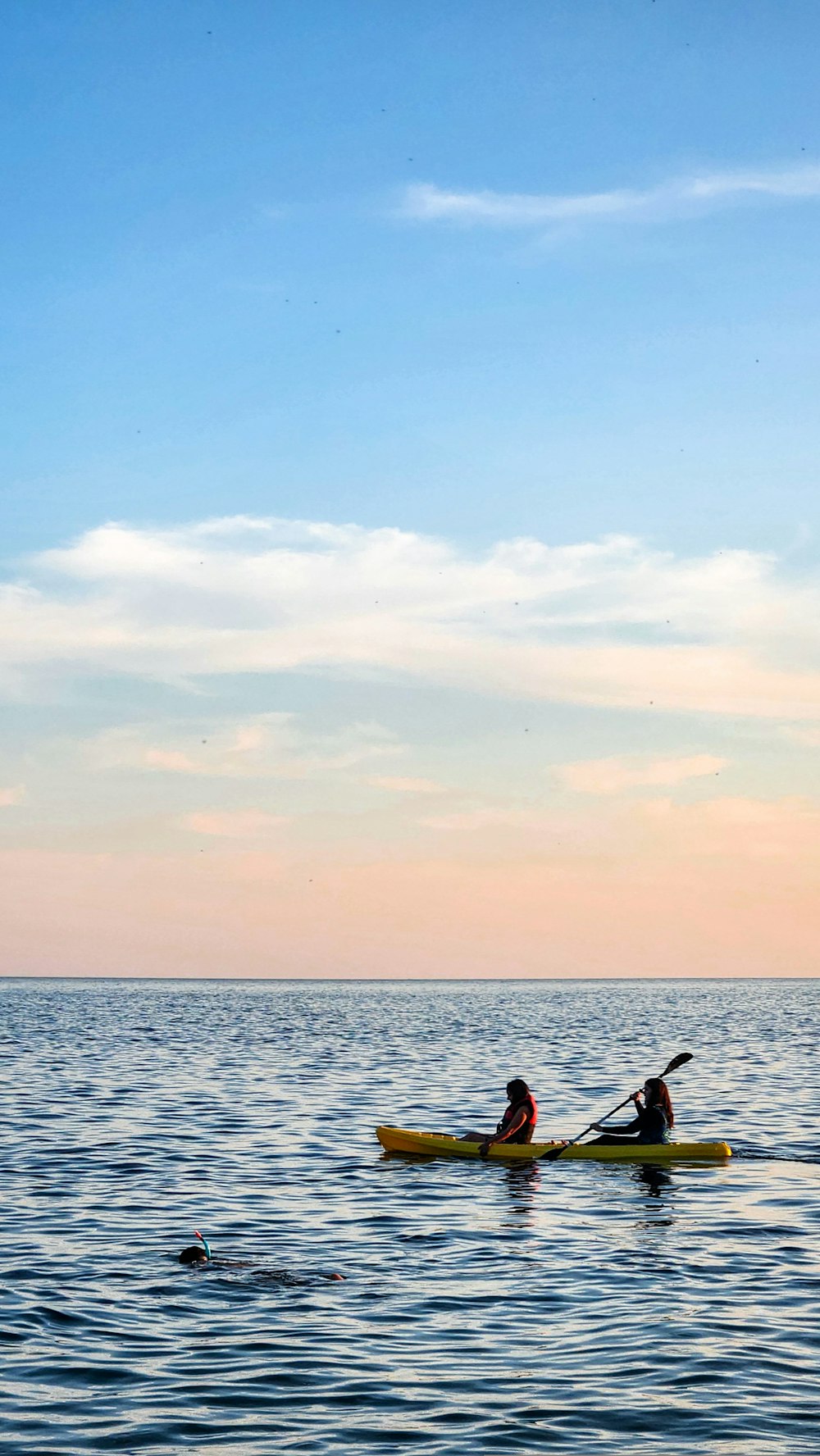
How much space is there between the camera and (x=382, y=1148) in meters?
28.3

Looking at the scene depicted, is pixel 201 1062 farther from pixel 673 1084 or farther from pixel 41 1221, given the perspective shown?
pixel 41 1221

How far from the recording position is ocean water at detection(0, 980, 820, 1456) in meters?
11.7

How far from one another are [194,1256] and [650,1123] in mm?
11694

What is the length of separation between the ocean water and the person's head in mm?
163

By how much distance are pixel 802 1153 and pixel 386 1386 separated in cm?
1707

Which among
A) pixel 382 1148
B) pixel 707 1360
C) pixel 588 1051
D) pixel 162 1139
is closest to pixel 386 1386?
pixel 707 1360

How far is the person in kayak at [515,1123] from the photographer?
26.5 meters

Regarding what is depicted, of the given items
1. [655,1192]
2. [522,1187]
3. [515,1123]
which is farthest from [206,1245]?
[515,1123]

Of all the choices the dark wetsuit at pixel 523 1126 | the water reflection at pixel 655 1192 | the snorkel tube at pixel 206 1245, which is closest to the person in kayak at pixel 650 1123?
the water reflection at pixel 655 1192

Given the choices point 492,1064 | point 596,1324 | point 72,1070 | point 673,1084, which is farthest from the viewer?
point 492,1064

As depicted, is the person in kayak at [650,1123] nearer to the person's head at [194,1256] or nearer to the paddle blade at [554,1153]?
the paddle blade at [554,1153]

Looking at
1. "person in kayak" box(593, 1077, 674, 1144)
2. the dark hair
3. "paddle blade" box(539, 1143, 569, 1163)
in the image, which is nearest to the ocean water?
"paddle blade" box(539, 1143, 569, 1163)

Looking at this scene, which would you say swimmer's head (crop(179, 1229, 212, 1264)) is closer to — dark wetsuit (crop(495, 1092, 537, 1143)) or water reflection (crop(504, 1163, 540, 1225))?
water reflection (crop(504, 1163, 540, 1225))

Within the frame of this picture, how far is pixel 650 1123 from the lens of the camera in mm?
26812
